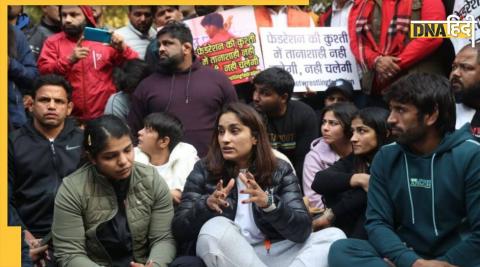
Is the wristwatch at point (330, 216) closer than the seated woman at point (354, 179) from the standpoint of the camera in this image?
No

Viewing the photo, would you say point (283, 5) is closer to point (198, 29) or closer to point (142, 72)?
point (198, 29)

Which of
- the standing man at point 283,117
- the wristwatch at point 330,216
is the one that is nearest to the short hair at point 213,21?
the standing man at point 283,117

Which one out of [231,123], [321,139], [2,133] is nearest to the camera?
[231,123]

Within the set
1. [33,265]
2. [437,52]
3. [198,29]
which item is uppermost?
[198,29]

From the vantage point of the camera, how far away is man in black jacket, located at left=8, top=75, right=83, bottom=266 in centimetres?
548

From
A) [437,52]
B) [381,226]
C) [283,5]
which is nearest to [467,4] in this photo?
[437,52]

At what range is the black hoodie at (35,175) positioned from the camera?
548 cm

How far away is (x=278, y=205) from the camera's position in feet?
15.1

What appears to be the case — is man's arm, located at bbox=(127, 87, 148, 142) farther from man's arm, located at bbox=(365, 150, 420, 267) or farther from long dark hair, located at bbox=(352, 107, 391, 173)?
man's arm, located at bbox=(365, 150, 420, 267)

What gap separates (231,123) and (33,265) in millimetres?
1557

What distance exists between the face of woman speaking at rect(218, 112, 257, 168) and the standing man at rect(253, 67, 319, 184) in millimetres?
1323

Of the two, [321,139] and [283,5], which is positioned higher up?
[283,5]

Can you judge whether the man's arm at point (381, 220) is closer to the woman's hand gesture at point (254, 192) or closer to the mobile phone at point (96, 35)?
the woman's hand gesture at point (254, 192)

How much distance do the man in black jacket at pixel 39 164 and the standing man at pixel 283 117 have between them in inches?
62.5
